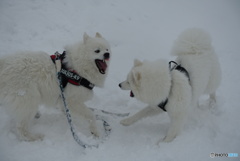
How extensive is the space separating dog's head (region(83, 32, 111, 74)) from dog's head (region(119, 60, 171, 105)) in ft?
1.89

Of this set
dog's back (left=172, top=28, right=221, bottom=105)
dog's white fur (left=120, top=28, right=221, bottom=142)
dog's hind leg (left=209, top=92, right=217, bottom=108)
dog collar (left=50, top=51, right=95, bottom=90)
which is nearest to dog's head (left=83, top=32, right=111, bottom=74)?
dog collar (left=50, top=51, right=95, bottom=90)

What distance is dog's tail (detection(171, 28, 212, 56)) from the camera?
358 centimetres

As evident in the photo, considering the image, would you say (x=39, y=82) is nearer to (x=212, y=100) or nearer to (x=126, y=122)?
(x=126, y=122)

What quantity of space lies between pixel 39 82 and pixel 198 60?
2.92 m

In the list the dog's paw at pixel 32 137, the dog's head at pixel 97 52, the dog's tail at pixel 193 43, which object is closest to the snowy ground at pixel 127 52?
the dog's paw at pixel 32 137

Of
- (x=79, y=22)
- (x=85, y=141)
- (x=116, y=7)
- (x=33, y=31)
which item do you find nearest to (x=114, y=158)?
(x=85, y=141)

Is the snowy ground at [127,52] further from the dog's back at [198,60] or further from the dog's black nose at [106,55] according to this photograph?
the dog's black nose at [106,55]

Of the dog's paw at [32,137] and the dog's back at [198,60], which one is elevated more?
the dog's back at [198,60]

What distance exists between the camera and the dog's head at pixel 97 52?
10.6 ft

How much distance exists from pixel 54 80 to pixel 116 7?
6359mm

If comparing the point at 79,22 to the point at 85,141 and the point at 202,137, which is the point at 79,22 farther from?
the point at 202,137

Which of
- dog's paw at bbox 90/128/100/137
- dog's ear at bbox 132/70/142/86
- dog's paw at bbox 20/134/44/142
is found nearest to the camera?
dog's ear at bbox 132/70/142/86

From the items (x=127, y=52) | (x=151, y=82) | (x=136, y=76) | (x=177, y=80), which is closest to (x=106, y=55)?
(x=136, y=76)

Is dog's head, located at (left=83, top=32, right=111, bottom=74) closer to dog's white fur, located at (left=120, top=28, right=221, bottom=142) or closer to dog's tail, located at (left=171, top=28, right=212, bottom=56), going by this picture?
dog's white fur, located at (left=120, top=28, right=221, bottom=142)
